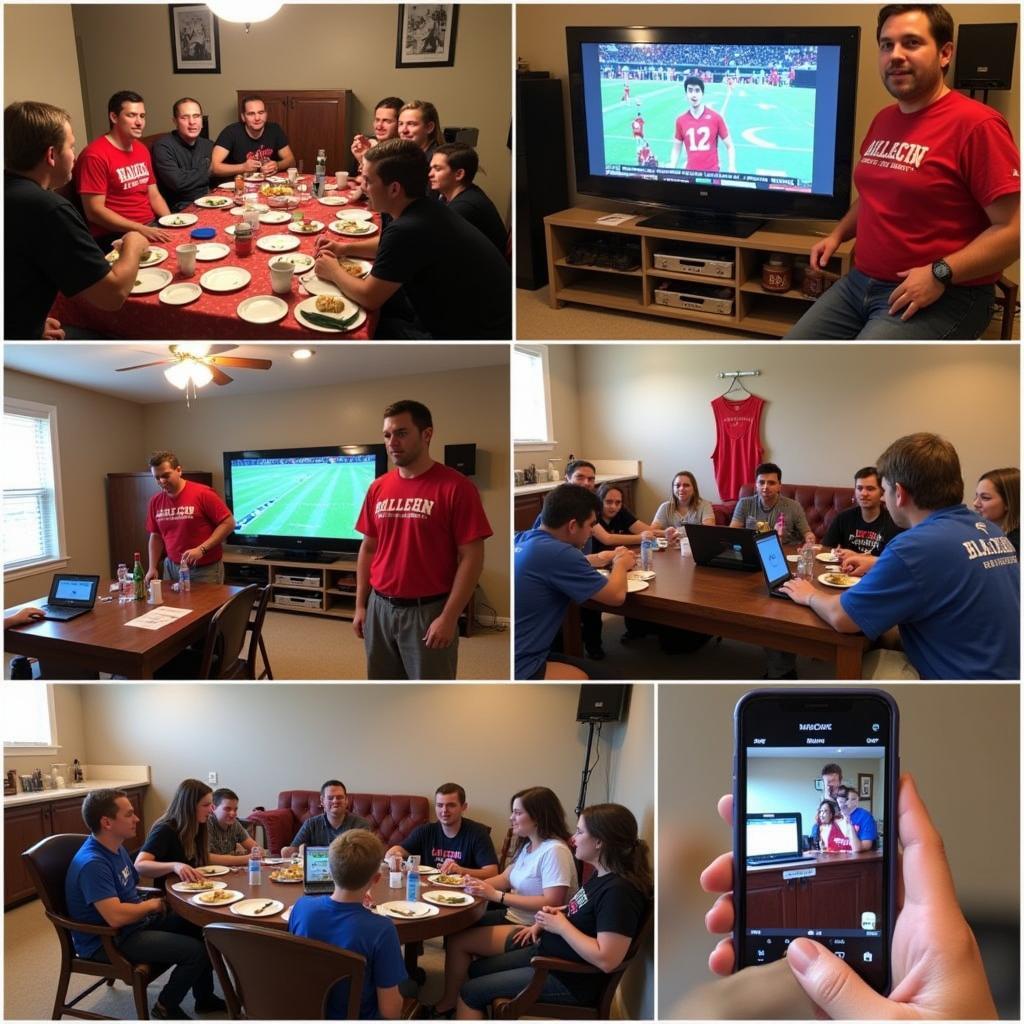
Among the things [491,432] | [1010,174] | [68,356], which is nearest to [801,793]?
[491,432]

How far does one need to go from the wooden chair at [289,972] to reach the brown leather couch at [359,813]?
2.41 meters

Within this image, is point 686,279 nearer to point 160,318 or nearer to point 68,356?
point 160,318

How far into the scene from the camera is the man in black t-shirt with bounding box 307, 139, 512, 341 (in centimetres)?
198

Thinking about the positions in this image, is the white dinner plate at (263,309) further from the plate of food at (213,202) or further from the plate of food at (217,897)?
the plate of food at (217,897)

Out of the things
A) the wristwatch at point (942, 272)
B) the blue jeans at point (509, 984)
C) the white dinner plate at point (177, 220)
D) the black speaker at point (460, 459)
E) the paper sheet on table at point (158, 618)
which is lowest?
the blue jeans at point (509, 984)

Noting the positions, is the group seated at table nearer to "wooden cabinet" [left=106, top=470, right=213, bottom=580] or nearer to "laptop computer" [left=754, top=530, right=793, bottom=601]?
"laptop computer" [left=754, top=530, right=793, bottom=601]

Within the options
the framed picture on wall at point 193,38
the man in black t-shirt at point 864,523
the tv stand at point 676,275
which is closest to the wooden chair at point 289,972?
the man in black t-shirt at point 864,523

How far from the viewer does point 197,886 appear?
272 cm

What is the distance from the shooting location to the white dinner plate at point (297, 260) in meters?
2.09

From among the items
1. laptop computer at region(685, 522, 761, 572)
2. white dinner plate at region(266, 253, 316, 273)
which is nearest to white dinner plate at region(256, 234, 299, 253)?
white dinner plate at region(266, 253, 316, 273)

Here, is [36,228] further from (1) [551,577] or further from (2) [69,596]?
(1) [551,577]

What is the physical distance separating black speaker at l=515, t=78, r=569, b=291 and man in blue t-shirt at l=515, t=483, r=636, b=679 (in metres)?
2.73

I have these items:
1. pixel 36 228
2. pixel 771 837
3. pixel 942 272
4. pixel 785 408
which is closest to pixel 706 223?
pixel 785 408

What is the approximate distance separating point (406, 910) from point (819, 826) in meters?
1.80
